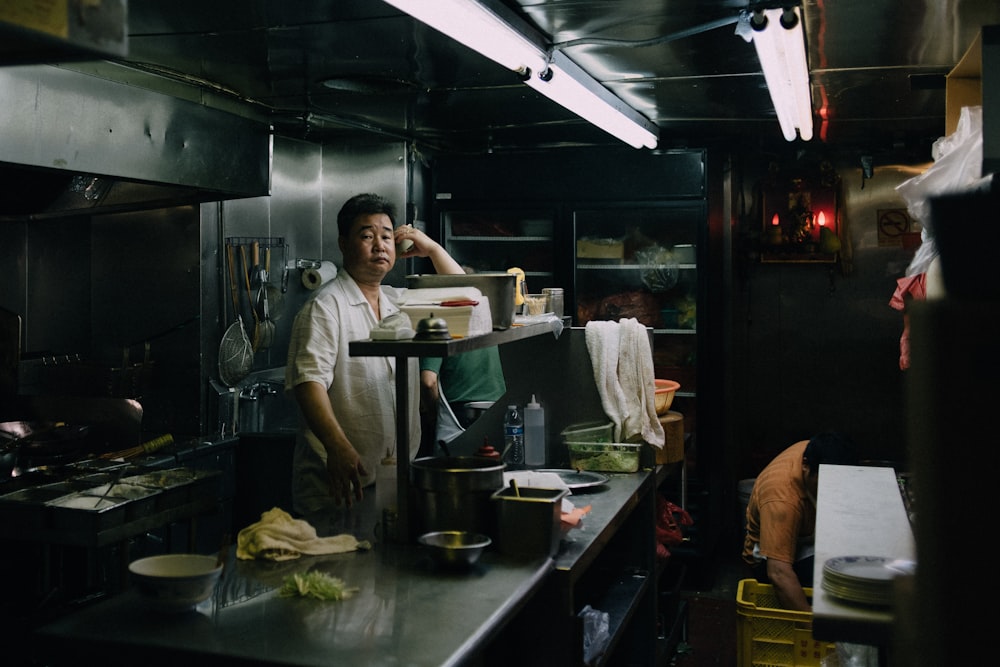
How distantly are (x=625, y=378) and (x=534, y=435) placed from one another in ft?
1.56

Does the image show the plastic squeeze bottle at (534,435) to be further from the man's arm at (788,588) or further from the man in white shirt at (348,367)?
the man's arm at (788,588)

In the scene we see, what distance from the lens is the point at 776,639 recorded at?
12.9 ft

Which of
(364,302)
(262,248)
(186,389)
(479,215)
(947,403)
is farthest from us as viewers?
(479,215)

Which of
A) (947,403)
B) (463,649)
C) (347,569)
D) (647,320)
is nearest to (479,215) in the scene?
(647,320)

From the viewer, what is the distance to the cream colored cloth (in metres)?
2.62

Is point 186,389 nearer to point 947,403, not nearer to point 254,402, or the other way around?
point 254,402

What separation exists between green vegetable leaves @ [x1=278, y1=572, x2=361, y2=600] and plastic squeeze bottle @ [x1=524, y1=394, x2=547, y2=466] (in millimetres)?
1828

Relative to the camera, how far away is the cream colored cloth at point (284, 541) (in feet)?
8.61

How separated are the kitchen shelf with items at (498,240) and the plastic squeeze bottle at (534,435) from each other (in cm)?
262

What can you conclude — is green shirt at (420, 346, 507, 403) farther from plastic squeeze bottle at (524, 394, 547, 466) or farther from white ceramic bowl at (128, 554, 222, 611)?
white ceramic bowl at (128, 554, 222, 611)

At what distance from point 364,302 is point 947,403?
314cm

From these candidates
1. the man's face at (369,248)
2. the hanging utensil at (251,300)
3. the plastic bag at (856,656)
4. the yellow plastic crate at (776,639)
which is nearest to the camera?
the plastic bag at (856,656)

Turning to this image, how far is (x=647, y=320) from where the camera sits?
21.3 ft

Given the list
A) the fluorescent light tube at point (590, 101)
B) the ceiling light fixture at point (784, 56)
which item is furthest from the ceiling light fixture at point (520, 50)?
the ceiling light fixture at point (784, 56)
